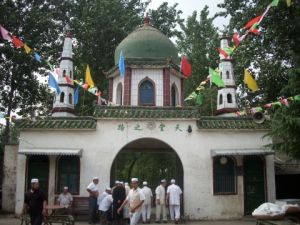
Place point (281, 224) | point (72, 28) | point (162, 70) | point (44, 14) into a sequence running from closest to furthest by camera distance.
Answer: point (281, 224), point (162, 70), point (44, 14), point (72, 28)

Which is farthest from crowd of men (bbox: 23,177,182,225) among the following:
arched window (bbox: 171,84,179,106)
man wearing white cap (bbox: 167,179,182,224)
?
arched window (bbox: 171,84,179,106)

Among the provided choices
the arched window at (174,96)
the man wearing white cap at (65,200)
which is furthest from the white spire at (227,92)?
the man wearing white cap at (65,200)

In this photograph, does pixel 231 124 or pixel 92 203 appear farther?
pixel 231 124

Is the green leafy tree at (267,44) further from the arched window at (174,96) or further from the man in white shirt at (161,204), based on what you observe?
the man in white shirt at (161,204)

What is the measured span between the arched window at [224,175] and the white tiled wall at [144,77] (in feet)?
16.2

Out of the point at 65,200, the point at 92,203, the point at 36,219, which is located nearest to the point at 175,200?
the point at 92,203

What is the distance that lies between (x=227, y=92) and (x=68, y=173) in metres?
9.19

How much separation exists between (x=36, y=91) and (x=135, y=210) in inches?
644

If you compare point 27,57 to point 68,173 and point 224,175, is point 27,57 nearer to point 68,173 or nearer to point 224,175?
point 68,173

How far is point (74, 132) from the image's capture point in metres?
15.5

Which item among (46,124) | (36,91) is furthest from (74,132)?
(36,91)

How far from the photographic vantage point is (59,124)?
51.2 ft

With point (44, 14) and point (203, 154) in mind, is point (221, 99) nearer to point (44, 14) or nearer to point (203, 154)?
point (203, 154)

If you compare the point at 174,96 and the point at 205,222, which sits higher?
the point at 174,96
